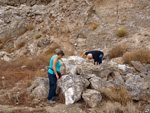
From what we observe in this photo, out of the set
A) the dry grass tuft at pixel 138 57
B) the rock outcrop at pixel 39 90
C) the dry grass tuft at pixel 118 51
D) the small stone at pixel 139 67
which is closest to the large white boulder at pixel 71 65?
the rock outcrop at pixel 39 90

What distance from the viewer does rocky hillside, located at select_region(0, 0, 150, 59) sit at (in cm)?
898

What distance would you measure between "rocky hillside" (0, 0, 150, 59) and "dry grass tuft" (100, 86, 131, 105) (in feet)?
16.0

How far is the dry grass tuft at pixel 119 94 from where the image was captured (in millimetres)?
3223

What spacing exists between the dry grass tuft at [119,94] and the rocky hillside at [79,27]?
4885 millimetres

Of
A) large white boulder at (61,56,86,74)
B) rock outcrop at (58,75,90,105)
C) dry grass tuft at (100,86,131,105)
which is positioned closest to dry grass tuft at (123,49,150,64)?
large white boulder at (61,56,86,74)

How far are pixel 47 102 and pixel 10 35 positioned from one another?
13.5 meters

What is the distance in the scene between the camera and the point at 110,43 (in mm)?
8773

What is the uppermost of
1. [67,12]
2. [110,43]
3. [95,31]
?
[67,12]

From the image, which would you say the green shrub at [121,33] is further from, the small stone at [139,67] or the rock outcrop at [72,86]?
the rock outcrop at [72,86]

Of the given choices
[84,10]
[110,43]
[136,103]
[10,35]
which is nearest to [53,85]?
[136,103]

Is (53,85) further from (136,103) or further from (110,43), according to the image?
(110,43)

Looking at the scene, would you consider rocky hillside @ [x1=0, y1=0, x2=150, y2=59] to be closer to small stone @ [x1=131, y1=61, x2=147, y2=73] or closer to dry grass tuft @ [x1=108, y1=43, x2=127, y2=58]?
dry grass tuft @ [x1=108, y1=43, x2=127, y2=58]

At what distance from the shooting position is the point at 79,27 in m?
11.1

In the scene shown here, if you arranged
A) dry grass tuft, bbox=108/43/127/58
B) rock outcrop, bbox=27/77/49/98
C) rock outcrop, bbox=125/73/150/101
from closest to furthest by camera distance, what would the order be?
rock outcrop, bbox=125/73/150/101
rock outcrop, bbox=27/77/49/98
dry grass tuft, bbox=108/43/127/58
